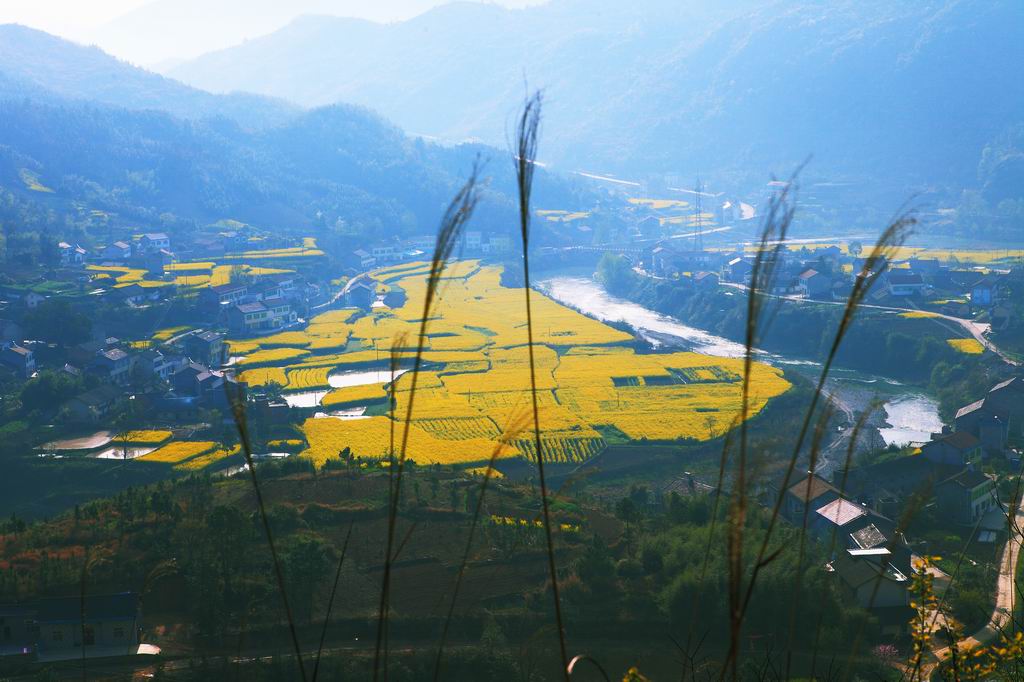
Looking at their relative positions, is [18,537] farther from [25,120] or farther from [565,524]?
[25,120]

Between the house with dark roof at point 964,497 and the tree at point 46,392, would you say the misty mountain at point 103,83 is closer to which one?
the tree at point 46,392

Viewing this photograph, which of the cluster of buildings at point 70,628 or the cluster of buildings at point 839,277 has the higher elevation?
the cluster of buildings at point 839,277

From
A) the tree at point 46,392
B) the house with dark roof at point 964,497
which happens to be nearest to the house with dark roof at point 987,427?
the house with dark roof at point 964,497

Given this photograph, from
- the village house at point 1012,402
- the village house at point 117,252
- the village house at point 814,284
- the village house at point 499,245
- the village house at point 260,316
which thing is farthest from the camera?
the village house at point 499,245

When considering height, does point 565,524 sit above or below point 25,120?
below

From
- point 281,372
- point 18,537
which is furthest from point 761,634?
point 281,372

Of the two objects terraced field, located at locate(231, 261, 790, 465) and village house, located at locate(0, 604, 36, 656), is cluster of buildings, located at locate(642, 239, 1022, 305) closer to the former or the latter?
terraced field, located at locate(231, 261, 790, 465)

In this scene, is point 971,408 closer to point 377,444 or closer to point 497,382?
point 497,382

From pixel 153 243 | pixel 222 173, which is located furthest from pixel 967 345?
pixel 222 173

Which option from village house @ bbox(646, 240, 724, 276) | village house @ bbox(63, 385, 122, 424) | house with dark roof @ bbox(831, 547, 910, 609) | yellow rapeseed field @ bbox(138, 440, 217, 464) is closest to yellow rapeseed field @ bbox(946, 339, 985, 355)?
house with dark roof @ bbox(831, 547, 910, 609)
